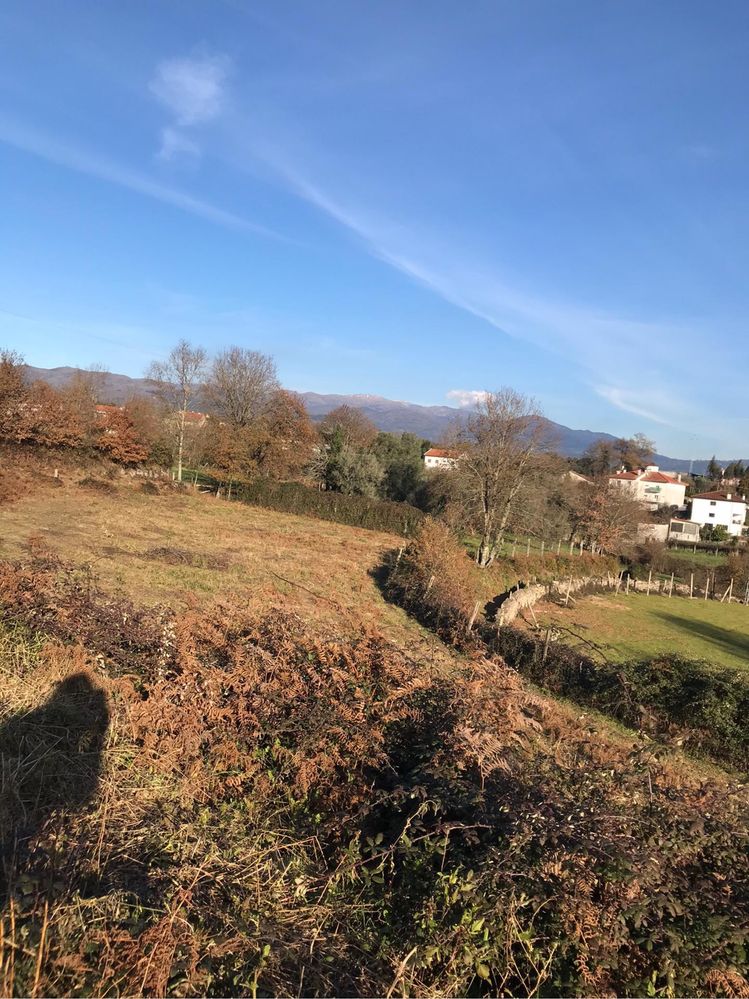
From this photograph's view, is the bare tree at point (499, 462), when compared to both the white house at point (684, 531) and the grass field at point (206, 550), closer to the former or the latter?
the grass field at point (206, 550)

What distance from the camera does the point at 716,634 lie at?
23.8 m

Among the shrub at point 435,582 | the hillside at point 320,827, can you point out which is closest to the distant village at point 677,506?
the shrub at point 435,582

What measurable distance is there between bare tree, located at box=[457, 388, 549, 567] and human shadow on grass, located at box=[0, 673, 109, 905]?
2415 centimetres

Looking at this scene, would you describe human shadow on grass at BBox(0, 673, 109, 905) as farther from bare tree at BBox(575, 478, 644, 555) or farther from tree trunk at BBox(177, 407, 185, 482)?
bare tree at BBox(575, 478, 644, 555)

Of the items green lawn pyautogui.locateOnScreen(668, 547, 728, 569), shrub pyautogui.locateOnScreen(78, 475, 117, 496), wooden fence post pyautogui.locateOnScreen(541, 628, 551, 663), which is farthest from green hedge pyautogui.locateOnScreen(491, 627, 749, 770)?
green lawn pyautogui.locateOnScreen(668, 547, 728, 569)

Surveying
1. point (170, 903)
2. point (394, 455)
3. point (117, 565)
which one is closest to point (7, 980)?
point (170, 903)

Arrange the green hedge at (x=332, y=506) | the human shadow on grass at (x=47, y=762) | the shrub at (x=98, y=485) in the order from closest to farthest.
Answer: the human shadow on grass at (x=47, y=762), the shrub at (x=98, y=485), the green hedge at (x=332, y=506)

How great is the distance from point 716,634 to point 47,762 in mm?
26638

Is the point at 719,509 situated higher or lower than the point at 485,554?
higher

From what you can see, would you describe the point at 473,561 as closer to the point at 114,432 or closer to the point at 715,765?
the point at 715,765

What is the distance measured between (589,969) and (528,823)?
2.03 ft

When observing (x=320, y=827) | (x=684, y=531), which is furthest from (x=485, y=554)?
(x=684, y=531)

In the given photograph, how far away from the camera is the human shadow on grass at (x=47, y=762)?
3.03 metres

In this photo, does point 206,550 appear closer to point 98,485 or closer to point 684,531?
point 98,485
